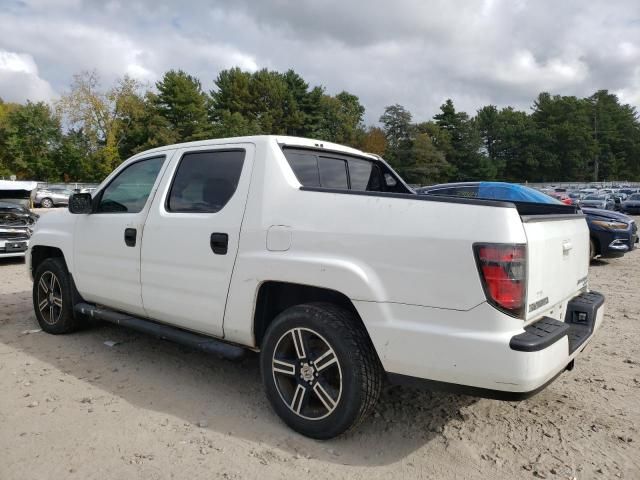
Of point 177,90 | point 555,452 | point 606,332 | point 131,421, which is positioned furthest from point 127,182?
point 177,90

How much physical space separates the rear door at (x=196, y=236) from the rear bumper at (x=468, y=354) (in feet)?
3.87

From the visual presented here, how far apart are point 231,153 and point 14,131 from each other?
211ft

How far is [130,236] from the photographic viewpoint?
13.0ft

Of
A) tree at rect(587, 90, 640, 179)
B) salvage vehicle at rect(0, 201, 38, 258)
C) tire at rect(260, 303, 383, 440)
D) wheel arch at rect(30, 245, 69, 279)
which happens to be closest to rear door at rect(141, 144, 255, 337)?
tire at rect(260, 303, 383, 440)

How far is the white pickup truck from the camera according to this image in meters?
2.39

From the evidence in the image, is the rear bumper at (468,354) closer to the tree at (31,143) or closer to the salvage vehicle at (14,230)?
the salvage vehicle at (14,230)

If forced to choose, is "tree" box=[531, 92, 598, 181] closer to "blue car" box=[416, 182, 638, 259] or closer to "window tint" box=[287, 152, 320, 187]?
"blue car" box=[416, 182, 638, 259]

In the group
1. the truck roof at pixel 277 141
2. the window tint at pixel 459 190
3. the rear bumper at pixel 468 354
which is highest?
the truck roof at pixel 277 141

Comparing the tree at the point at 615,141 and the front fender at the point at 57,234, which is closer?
the front fender at the point at 57,234

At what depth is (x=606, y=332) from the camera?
5.31 metres

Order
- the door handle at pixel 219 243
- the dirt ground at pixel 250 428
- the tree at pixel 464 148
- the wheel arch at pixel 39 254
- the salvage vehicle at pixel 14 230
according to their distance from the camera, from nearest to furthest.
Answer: the dirt ground at pixel 250 428, the door handle at pixel 219 243, the wheel arch at pixel 39 254, the salvage vehicle at pixel 14 230, the tree at pixel 464 148

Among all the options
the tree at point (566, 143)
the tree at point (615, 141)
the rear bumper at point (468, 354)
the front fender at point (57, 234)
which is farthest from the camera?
the tree at point (615, 141)

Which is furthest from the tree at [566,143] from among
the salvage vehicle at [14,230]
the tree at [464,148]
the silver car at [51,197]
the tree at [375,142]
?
the salvage vehicle at [14,230]

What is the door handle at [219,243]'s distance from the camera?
3250 mm
